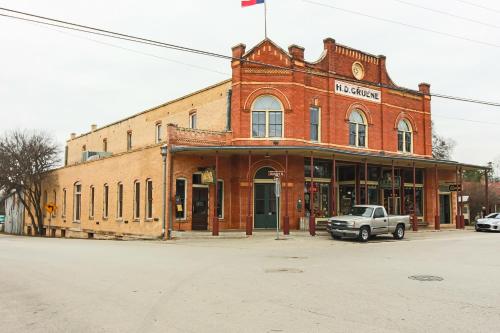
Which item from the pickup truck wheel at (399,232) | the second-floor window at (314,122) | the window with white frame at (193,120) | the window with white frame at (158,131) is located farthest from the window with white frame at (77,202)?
the pickup truck wheel at (399,232)

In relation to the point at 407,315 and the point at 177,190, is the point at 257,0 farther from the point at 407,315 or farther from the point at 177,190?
the point at 407,315

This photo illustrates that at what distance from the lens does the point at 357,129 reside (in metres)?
30.3

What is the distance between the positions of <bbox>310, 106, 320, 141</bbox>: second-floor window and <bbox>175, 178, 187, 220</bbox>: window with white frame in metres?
7.93

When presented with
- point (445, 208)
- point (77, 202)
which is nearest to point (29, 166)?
point (77, 202)

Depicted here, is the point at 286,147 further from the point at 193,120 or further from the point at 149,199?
the point at 193,120

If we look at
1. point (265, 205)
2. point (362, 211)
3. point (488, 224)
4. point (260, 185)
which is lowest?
point (488, 224)

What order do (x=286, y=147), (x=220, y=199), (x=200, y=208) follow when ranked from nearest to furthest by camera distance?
(x=286, y=147), (x=200, y=208), (x=220, y=199)

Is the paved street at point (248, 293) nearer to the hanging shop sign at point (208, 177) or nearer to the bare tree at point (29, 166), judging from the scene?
the hanging shop sign at point (208, 177)

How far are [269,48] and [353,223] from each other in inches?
437

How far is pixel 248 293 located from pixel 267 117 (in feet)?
61.4

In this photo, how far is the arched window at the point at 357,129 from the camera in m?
30.0

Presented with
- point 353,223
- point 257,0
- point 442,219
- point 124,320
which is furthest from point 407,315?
point 442,219

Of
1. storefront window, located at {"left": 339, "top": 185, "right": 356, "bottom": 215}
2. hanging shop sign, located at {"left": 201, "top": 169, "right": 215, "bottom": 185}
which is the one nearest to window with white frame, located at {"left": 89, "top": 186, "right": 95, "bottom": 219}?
hanging shop sign, located at {"left": 201, "top": 169, "right": 215, "bottom": 185}

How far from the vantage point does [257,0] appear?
2267cm
